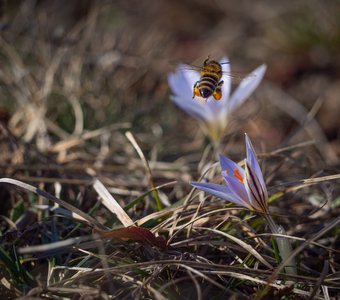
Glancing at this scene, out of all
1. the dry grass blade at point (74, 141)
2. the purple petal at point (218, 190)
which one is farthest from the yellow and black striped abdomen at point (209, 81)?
the dry grass blade at point (74, 141)

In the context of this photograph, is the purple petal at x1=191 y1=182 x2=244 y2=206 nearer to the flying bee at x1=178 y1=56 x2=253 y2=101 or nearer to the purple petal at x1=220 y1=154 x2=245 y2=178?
the purple petal at x1=220 y1=154 x2=245 y2=178

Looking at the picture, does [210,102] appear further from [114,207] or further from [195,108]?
[114,207]

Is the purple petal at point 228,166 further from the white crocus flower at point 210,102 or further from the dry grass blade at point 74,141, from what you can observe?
the dry grass blade at point 74,141

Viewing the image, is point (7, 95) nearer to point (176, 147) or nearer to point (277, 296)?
point (176, 147)

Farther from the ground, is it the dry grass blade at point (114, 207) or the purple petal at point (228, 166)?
the purple petal at point (228, 166)

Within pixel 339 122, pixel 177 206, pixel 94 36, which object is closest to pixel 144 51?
pixel 94 36

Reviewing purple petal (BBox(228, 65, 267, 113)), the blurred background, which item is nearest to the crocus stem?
the blurred background
